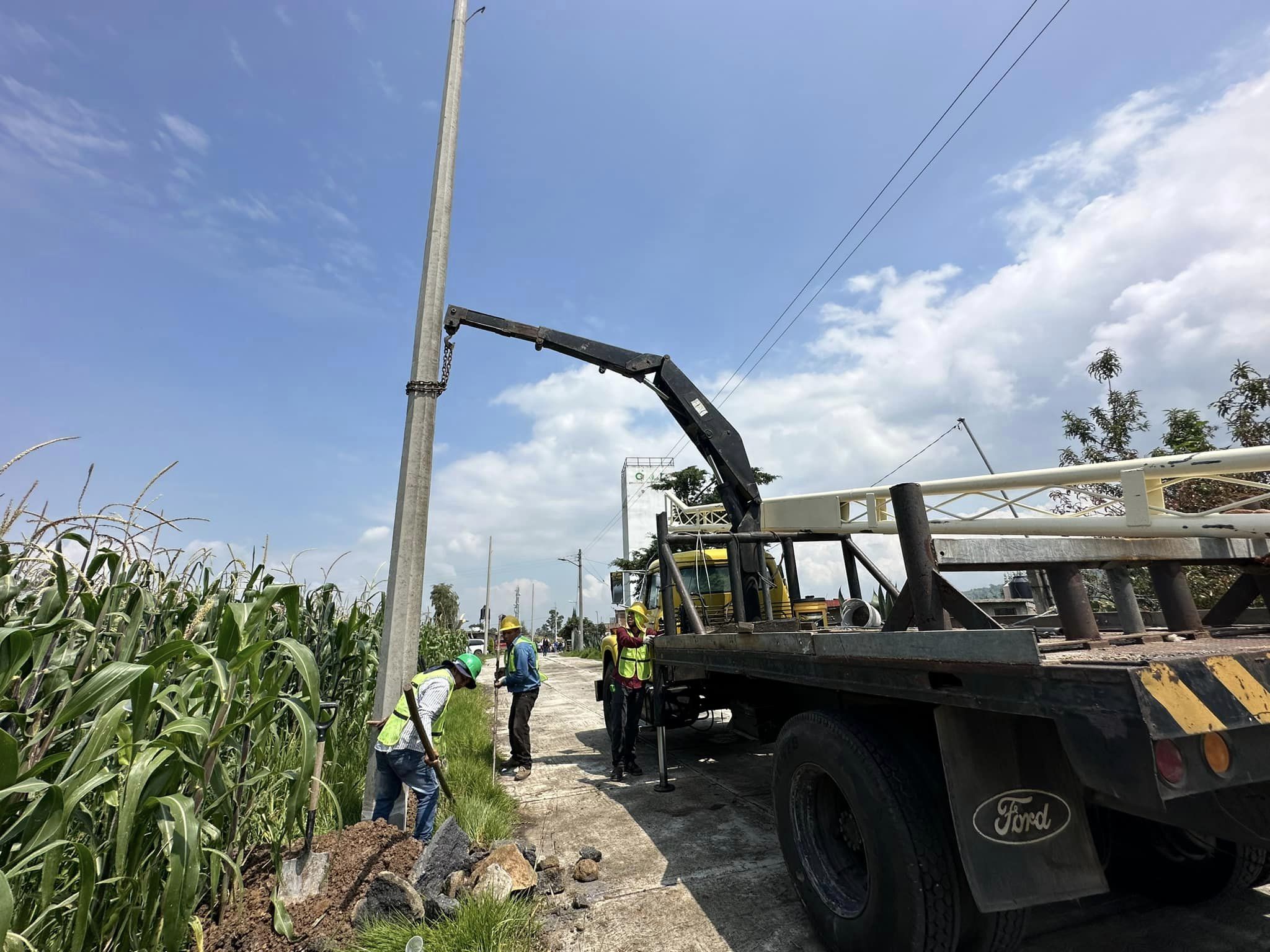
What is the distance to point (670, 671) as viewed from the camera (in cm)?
564

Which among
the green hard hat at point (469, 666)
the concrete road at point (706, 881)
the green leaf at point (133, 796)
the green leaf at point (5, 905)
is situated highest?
the green hard hat at point (469, 666)

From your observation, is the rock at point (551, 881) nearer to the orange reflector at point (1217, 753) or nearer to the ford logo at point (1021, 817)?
the ford logo at point (1021, 817)

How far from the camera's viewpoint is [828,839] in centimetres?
320

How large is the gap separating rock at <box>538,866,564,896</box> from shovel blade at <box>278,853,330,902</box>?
3.94ft

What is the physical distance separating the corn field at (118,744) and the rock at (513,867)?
108 cm

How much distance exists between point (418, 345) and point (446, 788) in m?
3.48

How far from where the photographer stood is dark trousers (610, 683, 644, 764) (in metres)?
6.66

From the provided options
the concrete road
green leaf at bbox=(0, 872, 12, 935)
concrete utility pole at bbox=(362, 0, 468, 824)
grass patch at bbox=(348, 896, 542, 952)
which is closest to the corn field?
green leaf at bbox=(0, 872, 12, 935)

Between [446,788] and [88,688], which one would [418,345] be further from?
[88,688]

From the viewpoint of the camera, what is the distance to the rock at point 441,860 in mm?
3373

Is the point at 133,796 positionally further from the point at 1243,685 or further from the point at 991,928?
the point at 1243,685

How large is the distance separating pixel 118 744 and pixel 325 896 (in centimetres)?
171

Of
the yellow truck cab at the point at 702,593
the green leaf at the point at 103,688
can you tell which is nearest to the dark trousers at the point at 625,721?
the yellow truck cab at the point at 702,593

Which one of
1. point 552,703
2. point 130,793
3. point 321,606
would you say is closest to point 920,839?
point 130,793
